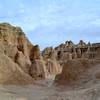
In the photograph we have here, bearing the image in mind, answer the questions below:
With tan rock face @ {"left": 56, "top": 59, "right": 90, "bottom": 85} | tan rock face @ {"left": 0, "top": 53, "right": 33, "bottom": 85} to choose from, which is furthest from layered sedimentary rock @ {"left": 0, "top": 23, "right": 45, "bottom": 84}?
tan rock face @ {"left": 56, "top": 59, "right": 90, "bottom": 85}

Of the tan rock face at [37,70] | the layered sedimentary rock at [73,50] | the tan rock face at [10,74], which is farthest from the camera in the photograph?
the layered sedimentary rock at [73,50]

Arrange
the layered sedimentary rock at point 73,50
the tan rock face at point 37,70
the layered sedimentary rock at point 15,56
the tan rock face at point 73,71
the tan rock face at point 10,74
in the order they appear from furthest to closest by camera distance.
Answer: the layered sedimentary rock at point 73,50, the tan rock face at point 37,70, the layered sedimentary rock at point 15,56, the tan rock face at point 10,74, the tan rock face at point 73,71

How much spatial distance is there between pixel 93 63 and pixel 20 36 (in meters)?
22.4

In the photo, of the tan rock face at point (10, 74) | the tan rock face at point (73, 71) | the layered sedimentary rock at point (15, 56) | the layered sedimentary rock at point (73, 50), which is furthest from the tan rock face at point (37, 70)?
the layered sedimentary rock at point (73, 50)

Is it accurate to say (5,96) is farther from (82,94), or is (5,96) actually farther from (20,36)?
(20,36)

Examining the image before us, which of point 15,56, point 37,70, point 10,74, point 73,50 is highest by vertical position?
point 15,56

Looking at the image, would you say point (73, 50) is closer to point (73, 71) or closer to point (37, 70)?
point (37, 70)

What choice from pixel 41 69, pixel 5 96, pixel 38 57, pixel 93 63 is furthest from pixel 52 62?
pixel 5 96

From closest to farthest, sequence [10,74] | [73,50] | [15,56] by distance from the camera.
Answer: [10,74] < [15,56] < [73,50]

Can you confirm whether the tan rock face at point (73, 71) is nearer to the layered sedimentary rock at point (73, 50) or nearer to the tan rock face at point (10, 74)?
the tan rock face at point (10, 74)

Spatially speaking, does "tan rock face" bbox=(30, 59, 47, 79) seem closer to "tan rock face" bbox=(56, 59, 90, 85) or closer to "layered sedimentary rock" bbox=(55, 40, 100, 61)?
"tan rock face" bbox=(56, 59, 90, 85)

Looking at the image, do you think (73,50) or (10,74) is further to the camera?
(73,50)

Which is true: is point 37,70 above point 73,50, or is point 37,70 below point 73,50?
below

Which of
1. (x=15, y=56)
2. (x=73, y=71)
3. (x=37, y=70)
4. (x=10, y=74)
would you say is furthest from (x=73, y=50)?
(x=73, y=71)
